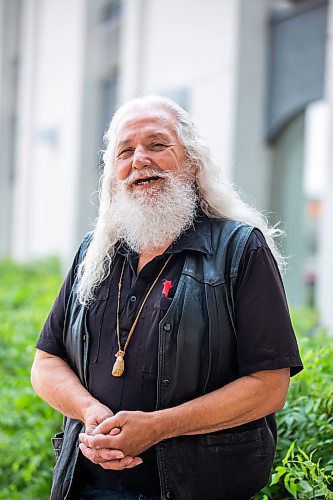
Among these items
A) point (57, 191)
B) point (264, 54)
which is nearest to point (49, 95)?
point (57, 191)

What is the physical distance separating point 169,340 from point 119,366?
221 millimetres

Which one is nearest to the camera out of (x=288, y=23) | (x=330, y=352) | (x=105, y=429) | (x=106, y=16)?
(x=105, y=429)

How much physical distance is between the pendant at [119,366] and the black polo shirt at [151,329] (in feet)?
0.06

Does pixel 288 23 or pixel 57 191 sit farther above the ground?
pixel 288 23

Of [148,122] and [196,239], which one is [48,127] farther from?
[196,239]

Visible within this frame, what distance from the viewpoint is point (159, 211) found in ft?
9.70

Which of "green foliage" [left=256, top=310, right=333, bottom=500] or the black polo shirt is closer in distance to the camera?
the black polo shirt

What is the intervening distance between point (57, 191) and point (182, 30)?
19.5ft

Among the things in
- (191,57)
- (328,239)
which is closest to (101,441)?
(328,239)

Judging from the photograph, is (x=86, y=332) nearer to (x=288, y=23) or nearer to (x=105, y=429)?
(x=105, y=429)

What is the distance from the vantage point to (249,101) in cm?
966

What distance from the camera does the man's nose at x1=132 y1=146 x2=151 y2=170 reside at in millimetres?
2914

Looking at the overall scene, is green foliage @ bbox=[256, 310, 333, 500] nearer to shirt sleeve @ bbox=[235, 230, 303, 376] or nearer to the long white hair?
shirt sleeve @ bbox=[235, 230, 303, 376]

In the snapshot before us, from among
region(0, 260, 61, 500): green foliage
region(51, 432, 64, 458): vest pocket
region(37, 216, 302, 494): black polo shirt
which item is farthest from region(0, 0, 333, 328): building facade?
region(51, 432, 64, 458): vest pocket
